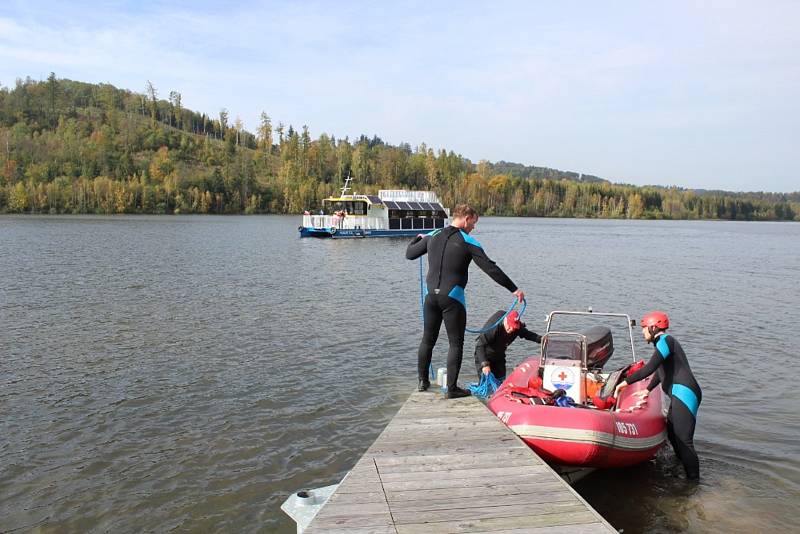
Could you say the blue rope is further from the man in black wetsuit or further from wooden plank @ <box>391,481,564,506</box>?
wooden plank @ <box>391,481,564,506</box>

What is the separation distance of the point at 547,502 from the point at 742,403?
284 inches

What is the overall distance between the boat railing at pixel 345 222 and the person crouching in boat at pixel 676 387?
48.5 metres

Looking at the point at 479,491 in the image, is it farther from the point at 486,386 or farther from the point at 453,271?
the point at 486,386

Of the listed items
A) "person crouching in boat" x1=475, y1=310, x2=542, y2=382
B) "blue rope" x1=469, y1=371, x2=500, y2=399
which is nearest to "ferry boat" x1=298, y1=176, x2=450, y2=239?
"person crouching in boat" x1=475, y1=310, x2=542, y2=382

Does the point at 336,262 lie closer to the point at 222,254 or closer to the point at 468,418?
the point at 222,254

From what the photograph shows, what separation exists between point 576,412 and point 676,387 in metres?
1.52

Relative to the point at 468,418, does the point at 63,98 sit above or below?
above

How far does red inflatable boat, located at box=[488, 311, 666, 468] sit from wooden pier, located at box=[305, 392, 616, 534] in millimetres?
330

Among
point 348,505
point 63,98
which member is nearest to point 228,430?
point 348,505

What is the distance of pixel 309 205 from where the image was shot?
14400 cm

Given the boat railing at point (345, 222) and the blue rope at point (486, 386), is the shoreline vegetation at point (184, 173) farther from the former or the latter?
the blue rope at point (486, 386)

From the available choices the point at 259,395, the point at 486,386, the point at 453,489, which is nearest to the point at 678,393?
the point at 486,386

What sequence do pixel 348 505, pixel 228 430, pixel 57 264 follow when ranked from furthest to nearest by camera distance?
pixel 57 264 → pixel 228 430 → pixel 348 505

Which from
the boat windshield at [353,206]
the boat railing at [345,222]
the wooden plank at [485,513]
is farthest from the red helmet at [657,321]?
the boat windshield at [353,206]
